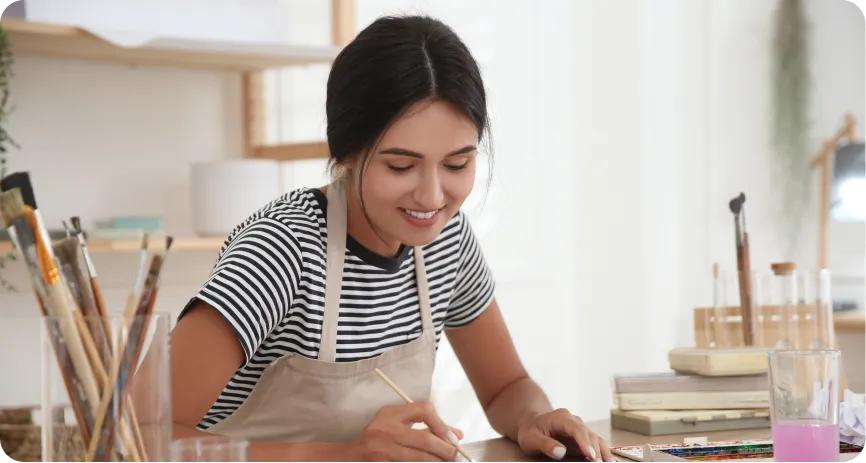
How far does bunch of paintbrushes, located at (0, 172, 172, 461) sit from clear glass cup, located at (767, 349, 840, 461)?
714 millimetres

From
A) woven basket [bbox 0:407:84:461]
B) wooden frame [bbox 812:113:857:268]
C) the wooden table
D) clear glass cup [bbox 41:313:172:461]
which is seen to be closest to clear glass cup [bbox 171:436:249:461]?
clear glass cup [bbox 41:313:172:461]

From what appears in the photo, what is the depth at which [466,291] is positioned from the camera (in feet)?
6.09

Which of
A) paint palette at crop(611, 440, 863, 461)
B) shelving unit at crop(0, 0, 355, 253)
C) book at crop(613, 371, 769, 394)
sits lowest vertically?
paint palette at crop(611, 440, 863, 461)

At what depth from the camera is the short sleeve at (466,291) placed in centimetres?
185

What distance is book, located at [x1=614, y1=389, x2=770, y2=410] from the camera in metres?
1.66

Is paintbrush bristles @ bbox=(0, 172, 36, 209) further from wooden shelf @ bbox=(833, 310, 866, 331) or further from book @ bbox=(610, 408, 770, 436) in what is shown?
wooden shelf @ bbox=(833, 310, 866, 331)

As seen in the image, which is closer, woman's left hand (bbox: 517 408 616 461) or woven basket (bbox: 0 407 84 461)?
woman's left hand (bbox: 517 408 616 461)

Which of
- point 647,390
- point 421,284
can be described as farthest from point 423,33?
point 647,390

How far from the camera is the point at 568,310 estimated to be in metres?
3.95

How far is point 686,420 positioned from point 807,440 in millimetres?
412

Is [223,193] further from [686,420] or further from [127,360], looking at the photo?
[127,360]

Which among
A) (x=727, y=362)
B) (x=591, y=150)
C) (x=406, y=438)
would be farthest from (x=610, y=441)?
(x=591, y=150)

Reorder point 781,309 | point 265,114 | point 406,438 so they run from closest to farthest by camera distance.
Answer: point 406,438 < point 781,309 < point 265,114

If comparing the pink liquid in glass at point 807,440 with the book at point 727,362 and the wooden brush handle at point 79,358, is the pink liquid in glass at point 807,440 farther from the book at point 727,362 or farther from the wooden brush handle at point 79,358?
the wooden brush handle at point 79,358
